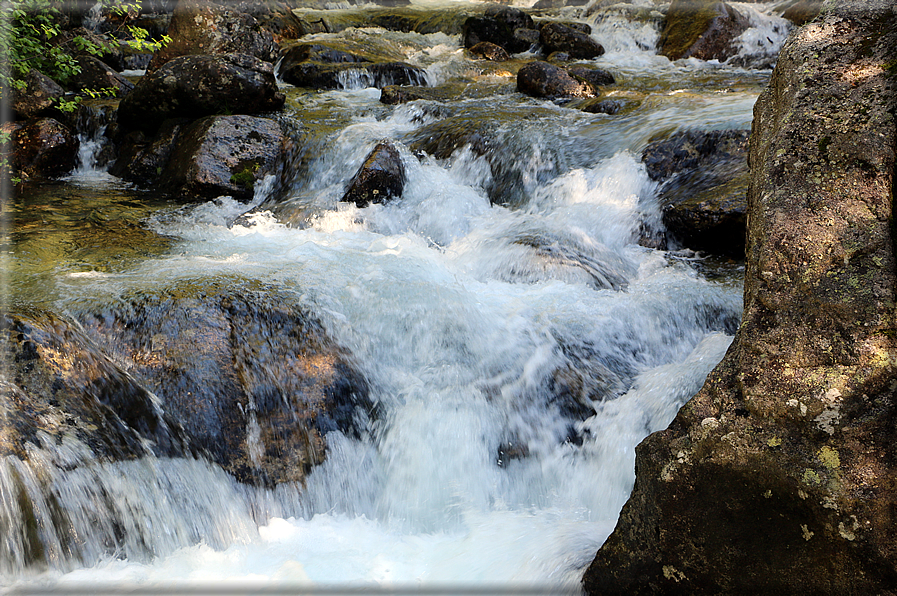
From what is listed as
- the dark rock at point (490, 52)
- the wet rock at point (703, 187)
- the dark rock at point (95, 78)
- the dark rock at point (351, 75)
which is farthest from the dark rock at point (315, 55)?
the wet rock at point (703, 187)

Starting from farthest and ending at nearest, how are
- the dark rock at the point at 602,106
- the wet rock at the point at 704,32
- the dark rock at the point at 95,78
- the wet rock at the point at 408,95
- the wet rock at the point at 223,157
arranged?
the wet rock at the point at 704,32 → the dark rock at the point at 95,78 → the wet rock at the point at 408,95 → the dark rock at the point at 602,106 → the wet rock at the point at 223,157

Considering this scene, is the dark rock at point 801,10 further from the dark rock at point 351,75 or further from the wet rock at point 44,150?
the wet rock at point 44,150

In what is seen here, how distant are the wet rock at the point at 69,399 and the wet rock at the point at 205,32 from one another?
8203 mm

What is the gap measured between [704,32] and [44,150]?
40.7 feet

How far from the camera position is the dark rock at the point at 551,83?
948 cm

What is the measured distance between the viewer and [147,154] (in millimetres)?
8125

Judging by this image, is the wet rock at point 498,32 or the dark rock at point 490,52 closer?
the dark rock at point 490,52

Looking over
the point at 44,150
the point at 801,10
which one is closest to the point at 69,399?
the point at 44,150

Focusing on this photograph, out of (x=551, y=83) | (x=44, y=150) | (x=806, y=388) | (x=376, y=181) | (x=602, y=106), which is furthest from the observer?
(x=551, y=83)

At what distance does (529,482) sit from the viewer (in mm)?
3408


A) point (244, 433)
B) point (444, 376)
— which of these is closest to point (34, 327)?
point (244, 433)

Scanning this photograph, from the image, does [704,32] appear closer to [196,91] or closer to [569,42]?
[569,42]

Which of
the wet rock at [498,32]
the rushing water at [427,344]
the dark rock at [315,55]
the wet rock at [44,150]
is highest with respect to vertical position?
the wet rock at [498,32]

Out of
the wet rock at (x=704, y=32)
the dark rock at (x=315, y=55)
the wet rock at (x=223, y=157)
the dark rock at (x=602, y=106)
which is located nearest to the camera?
the wet rock at (x=223, y=157)
